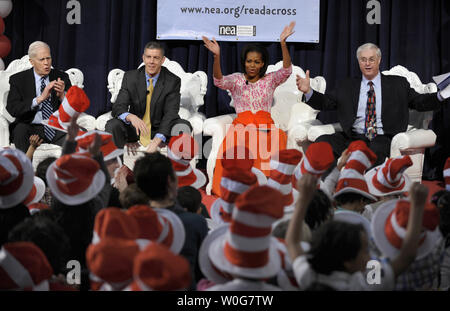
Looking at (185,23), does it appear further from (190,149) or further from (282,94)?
(190,149)

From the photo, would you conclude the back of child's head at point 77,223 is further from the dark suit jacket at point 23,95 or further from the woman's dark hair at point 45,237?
the dark suit jacket at point 23,95

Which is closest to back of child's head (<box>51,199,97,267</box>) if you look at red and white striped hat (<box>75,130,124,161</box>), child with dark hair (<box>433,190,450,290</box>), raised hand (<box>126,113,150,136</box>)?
red and white striped hat (<box>75,130,124,161</box>)

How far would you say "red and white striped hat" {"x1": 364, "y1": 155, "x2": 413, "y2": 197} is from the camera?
272 cm

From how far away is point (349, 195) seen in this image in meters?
2.60

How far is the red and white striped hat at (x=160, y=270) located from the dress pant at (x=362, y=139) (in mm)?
3122

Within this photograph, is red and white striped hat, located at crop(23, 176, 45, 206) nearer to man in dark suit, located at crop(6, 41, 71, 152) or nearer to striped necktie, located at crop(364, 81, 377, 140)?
man in dark suit, located at crop(6, 41, 71, 152)

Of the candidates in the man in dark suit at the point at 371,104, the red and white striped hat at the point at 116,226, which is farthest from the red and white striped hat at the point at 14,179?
the man in dark suit at the point at 371,104

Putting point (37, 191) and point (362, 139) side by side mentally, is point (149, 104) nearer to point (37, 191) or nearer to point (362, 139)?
point (362, 139)

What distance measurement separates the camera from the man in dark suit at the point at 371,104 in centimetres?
461

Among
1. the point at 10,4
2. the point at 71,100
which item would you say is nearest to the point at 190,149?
the point at 71,100

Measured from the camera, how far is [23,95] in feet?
15.6

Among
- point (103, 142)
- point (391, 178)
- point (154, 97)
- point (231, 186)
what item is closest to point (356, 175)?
point (391, 178)

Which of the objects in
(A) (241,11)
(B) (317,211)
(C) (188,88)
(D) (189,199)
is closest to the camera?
(B) (317,211)

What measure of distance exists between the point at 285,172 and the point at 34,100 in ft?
8.57
